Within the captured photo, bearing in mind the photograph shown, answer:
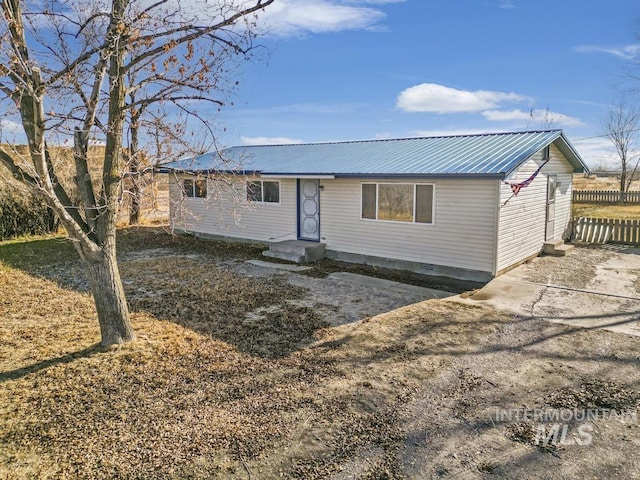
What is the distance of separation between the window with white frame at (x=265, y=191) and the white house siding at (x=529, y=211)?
22.4 feet

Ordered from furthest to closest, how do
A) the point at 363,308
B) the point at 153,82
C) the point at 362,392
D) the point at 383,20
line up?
1. the point at 383,20
2. the point at 363,308
3. the point at 153,82
4. the point at 362,392

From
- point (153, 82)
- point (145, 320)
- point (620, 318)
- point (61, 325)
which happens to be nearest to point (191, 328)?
point (145, 320)

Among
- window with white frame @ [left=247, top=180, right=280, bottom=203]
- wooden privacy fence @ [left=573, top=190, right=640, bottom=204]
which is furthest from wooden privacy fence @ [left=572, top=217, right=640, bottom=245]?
wooden privacy fence @ [left=573, top=190, right=640, bottom=204]

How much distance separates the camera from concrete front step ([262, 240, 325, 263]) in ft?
40.6

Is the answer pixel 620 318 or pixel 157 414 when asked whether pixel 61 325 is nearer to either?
pixel 157 414

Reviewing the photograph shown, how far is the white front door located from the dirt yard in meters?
5.04

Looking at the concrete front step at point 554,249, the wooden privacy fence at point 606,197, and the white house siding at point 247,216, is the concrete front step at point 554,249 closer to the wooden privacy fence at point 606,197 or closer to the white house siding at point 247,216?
the white house siding at point 247,216

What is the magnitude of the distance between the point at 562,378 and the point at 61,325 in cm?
704

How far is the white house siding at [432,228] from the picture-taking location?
999 cm

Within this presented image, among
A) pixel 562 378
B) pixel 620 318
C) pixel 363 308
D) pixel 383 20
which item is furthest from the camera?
pixel 383 20

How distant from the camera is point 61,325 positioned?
23.1 ft

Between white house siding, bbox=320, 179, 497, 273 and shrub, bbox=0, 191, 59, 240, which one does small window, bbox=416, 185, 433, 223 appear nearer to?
white house siding, bbox=320, 179, 497, 273

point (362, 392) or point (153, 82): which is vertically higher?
point (153, 82)

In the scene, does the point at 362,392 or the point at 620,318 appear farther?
the point at 620,318
